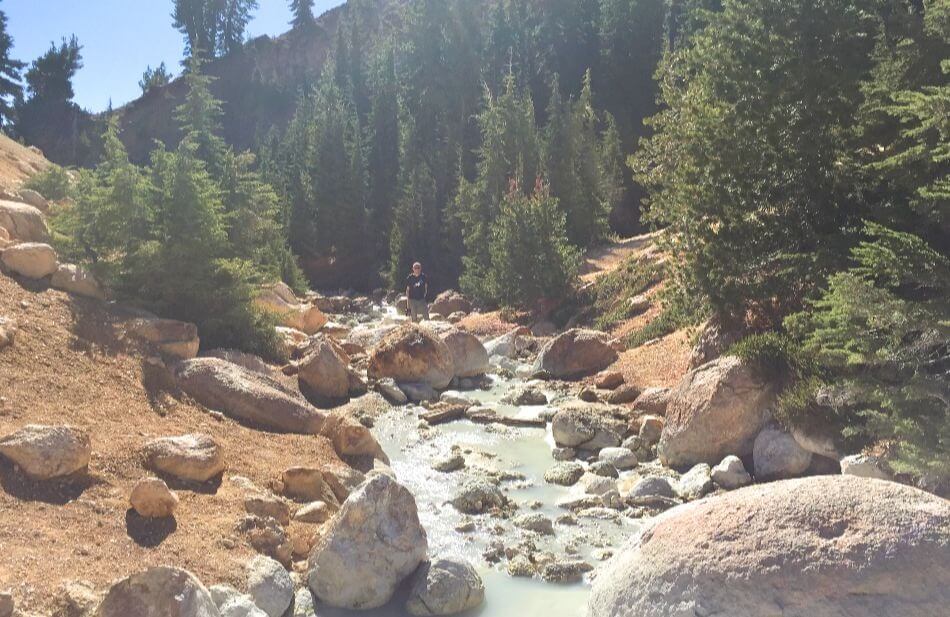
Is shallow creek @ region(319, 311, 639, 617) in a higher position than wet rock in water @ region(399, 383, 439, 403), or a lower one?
higher

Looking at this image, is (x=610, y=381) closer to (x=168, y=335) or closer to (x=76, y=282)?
(x=168, y=335)

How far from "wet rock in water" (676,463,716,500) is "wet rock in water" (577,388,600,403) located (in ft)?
13.8

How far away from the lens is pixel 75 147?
2419 inches

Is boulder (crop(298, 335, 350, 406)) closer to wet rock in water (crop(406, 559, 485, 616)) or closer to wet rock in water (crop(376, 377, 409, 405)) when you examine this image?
wet rock in water (crop(376, 377, 409, 405))

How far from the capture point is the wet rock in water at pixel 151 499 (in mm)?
6906

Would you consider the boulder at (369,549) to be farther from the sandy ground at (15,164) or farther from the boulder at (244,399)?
the sandy ground at (15,164)

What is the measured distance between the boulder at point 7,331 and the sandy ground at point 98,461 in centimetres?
9

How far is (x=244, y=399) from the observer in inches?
420

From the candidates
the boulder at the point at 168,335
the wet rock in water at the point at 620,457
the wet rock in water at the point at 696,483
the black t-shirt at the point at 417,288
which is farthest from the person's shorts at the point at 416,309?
the wet rock in water at the point at 696,483

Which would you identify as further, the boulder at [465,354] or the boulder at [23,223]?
the boulder at [465,354]

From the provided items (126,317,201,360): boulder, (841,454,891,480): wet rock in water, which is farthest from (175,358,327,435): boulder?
(841,454,891,480): wet rock in water

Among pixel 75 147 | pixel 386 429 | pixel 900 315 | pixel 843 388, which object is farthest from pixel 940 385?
pixel 75 147

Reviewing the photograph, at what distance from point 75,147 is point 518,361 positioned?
54629mm

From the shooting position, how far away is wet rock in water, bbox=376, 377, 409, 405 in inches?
569
